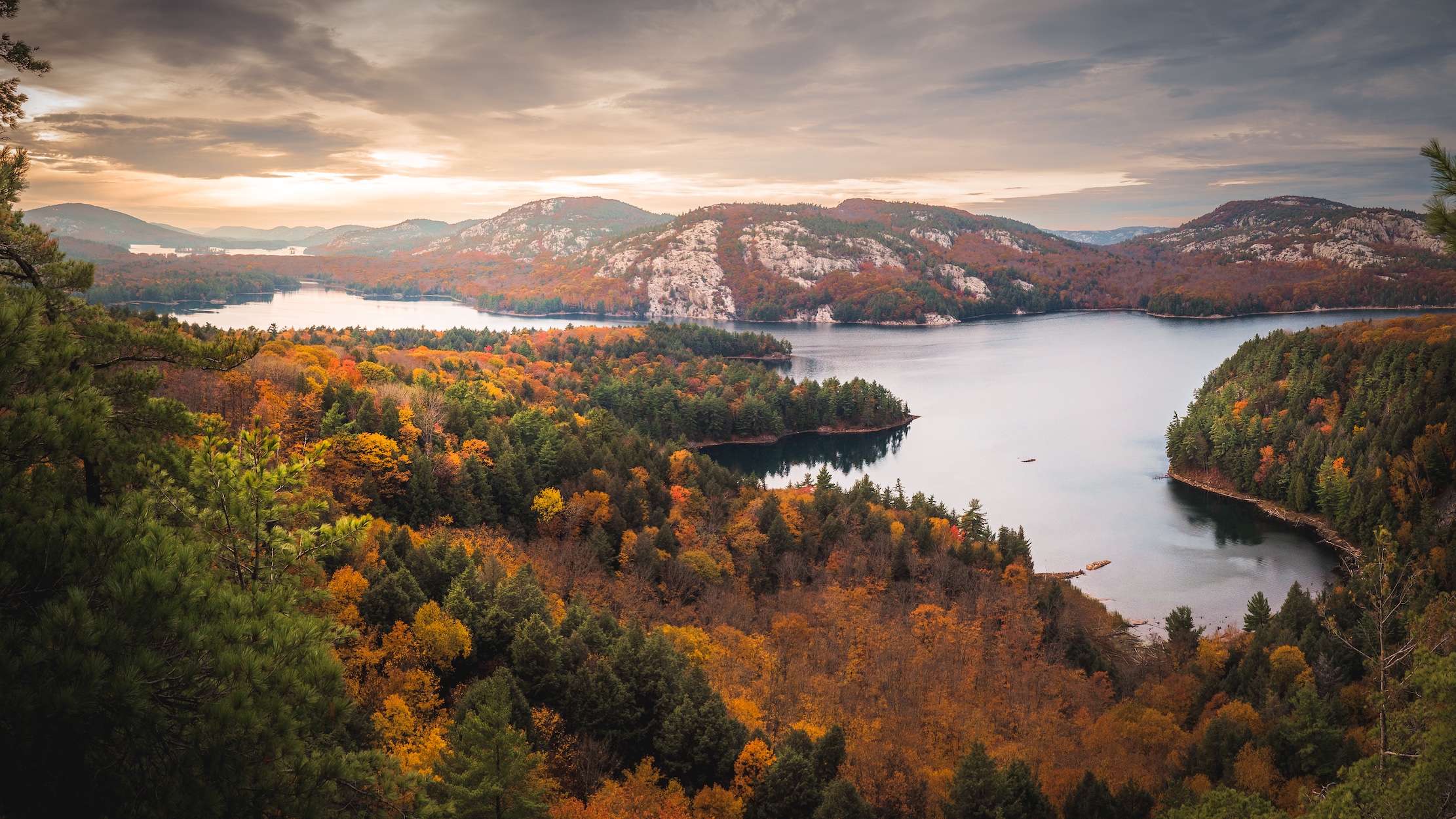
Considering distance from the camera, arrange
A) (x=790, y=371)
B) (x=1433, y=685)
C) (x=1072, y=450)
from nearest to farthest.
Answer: (x=1433, y=685) < (x=1072, y=450) < (x=790, y=371)

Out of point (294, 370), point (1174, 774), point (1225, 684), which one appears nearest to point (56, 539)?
point (1174, 774)

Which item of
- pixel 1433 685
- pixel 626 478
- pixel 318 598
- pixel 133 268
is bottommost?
pixel 626 478

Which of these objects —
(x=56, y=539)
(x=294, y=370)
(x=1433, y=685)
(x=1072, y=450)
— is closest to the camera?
(x=56, y=539)

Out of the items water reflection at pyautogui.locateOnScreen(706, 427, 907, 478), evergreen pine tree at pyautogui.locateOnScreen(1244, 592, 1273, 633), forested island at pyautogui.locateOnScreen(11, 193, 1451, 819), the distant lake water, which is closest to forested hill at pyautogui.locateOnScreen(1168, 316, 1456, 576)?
the distant lake water

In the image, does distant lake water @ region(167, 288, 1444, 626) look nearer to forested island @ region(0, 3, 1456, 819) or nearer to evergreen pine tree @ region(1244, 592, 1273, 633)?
evergreen pine tree @ region(1244, 592, 1273, 633)

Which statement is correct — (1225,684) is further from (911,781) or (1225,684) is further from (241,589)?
(241,589)

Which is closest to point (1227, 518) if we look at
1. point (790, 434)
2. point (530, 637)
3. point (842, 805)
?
point (790, 434)
